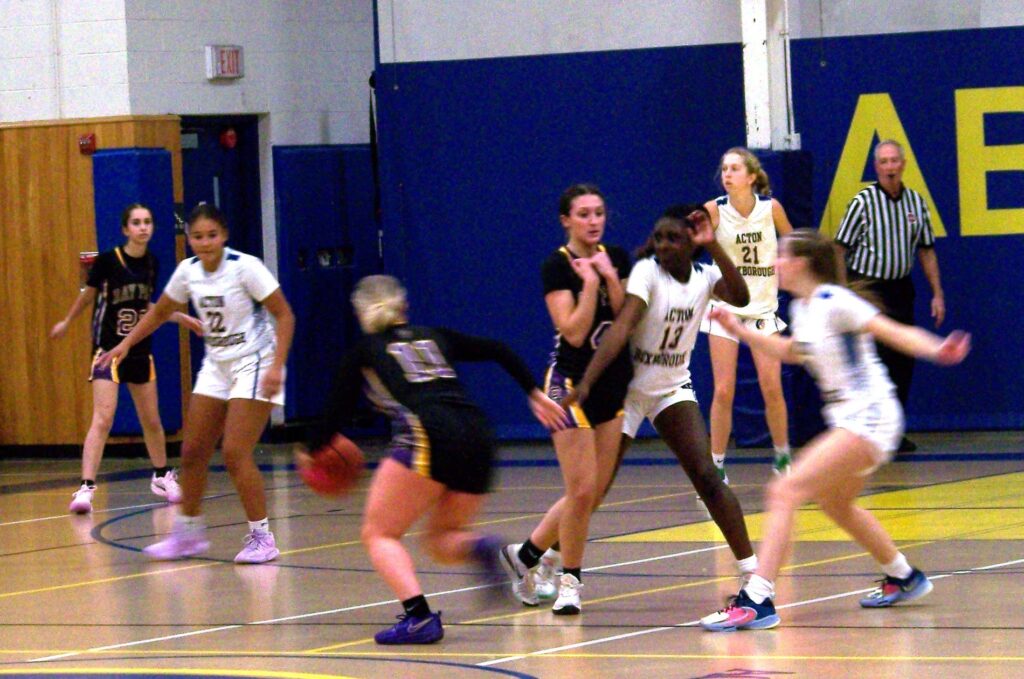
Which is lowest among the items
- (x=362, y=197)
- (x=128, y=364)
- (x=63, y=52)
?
(x=128, y=364)

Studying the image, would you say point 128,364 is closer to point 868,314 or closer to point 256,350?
point 256,350

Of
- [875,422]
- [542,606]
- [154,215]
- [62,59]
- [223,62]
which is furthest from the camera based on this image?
[223,62]

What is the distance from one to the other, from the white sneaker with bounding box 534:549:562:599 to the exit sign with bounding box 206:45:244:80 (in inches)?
383

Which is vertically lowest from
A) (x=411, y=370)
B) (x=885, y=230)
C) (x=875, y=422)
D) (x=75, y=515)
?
(x=75, y=515)

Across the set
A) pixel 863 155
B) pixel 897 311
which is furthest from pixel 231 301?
pixel 863 155

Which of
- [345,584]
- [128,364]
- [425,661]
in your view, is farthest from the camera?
[128,364]

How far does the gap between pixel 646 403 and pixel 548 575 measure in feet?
3.19

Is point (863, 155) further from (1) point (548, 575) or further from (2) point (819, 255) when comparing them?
(2) point (819, 255)

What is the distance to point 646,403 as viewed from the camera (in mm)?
8492

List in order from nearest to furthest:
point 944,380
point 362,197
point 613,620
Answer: point 613,620 → point 944,380 → point 362,197

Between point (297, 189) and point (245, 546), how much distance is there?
7.68 m

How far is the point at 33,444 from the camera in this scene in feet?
57.9

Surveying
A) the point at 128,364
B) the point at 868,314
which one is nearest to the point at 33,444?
the point at 128,364

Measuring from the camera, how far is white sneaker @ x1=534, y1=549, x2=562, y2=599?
869 centimetres
